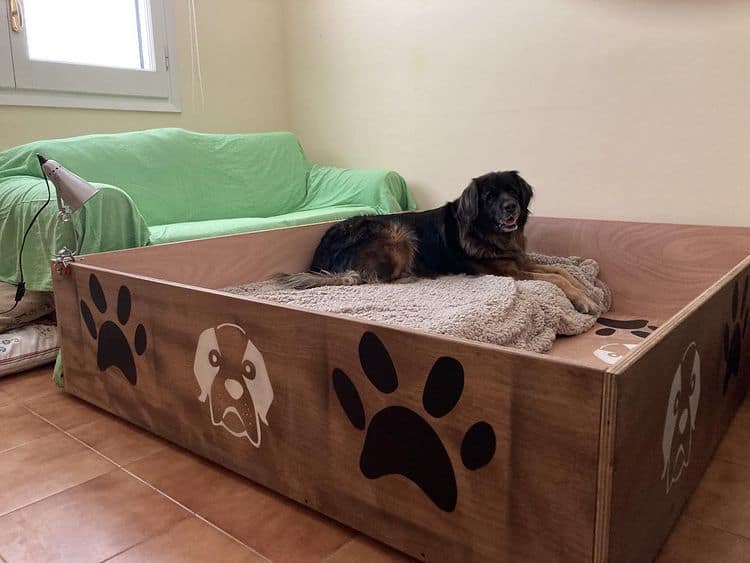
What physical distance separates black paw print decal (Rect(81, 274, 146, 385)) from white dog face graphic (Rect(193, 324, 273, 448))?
24cm

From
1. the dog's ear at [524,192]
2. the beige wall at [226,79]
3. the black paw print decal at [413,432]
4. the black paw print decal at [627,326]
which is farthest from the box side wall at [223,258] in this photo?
the beige wall at [226,79]

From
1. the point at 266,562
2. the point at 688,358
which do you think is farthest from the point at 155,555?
the point at 688,358

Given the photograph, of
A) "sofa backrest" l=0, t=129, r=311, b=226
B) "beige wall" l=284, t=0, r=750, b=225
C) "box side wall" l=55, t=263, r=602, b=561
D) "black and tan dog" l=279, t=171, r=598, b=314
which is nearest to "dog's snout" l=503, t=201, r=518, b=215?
"black and tan dog" l=279, t=171, r=598, b=314

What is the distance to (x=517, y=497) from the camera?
81cm

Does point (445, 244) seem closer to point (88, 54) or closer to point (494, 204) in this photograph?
point (494, 204)

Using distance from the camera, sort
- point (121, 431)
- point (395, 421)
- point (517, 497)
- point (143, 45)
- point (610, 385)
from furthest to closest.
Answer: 1. point (143, 45)
2. point (121, 431)
3. point (395, 421)
4. point (517, 497)
5. point (610, 385)

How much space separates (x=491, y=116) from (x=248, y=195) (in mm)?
1187

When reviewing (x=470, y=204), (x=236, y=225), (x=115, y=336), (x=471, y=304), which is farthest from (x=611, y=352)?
(x=236, y=225)

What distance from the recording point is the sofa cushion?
212cm

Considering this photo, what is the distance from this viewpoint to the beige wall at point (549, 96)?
2.15m

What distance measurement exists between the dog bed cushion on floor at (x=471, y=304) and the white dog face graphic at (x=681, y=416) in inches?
19.6

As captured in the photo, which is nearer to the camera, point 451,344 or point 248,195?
point 451,344

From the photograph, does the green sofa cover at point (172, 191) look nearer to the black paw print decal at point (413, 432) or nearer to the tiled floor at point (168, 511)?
the tiled floor at point (168, 511)

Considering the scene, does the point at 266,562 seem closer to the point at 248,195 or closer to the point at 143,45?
the point at 248,195
